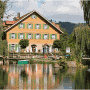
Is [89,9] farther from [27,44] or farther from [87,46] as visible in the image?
[27,44]

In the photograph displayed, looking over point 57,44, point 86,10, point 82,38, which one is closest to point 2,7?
point 86,10

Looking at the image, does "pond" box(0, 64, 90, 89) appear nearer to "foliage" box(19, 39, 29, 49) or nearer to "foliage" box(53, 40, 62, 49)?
"foliage" box(53, 40, 62, 49)

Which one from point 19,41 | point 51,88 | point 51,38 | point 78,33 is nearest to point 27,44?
point 19,41

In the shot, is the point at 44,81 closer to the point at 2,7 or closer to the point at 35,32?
the point at 2,7

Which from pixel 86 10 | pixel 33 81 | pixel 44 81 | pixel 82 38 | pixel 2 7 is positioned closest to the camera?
pixel 33 81

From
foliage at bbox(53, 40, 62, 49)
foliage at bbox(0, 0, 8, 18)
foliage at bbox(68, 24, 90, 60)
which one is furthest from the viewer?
foliage at bbox(53, 40, 62, 49)

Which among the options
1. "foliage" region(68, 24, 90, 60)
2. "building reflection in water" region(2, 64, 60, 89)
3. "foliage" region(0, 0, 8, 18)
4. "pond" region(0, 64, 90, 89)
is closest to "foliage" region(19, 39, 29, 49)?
"foliage" region(68, 24, 90, 60)

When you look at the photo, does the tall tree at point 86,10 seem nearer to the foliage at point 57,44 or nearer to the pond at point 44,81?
the pond at point 44,81

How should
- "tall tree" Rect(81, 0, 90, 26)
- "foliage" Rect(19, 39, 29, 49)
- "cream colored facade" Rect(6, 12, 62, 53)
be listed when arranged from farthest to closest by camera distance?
1. "cream colored facade" Rect(6, 12, 62, 53)
2. "foliage" Rect(19, 39, 29, 49)
3. "tall tree" Rect(81, 0, 90, 26)

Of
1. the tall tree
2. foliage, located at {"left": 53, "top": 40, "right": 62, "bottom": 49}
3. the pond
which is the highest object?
the tall tree

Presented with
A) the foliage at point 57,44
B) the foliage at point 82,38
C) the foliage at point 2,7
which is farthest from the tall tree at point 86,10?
the foliage at point 57,44

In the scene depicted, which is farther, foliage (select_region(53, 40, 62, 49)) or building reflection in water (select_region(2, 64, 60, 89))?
foliage (select_region(53, 40, 62, 49))

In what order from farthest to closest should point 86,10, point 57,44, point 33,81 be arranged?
1. point 57,44
2. point 86,10
3. point 33,81

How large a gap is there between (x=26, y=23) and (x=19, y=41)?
4.69 m
